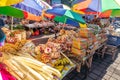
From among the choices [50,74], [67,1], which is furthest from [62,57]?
[67,1]

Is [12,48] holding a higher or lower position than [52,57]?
higher

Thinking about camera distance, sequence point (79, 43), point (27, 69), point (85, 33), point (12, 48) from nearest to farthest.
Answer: point (27, 69) → point (12, 48) → point (79, 43) → point (85, 33)

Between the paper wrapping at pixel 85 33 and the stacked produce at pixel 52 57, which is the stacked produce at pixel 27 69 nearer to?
the stacked produce at pixel 52 57

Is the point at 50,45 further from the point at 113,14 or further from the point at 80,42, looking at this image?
the point at 113,14

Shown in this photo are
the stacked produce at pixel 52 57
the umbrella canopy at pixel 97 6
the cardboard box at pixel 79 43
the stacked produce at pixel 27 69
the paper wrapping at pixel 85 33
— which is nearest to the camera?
the stacked produce at pixel 27 69

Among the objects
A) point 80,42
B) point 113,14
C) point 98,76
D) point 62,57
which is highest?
point 113,14

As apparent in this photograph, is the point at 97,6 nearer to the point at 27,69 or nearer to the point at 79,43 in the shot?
the point at 79,43

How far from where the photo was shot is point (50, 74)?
276 centimetres

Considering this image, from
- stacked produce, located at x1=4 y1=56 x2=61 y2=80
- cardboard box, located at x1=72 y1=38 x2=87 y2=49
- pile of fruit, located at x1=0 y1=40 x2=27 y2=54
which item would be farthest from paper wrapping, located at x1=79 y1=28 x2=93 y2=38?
stacked produce, located at x1=4 y1=56 x2=61 y2=80

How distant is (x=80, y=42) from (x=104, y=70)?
2.02 meters

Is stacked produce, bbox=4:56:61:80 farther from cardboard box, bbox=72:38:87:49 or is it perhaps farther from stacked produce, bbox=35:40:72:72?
cardboard box, bbox=72:38:87:49

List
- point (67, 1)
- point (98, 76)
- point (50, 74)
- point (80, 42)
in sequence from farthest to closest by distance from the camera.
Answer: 1. point (67, 1)
2. point (98, 76)
3. point (80, 42)
4. point (50, 74)

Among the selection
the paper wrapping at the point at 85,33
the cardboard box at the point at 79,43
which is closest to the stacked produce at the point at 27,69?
the cardboard box at the point at 79,43

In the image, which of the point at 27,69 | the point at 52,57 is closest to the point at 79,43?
the point at 52,57
